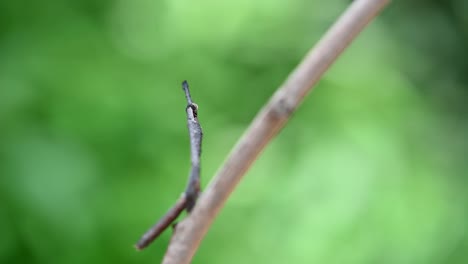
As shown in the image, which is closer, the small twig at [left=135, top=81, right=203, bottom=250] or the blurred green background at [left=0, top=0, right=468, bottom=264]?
the small twig at [left=135, top=81, right=203, bottom=250]

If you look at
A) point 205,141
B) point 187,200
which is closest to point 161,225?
point 187,200

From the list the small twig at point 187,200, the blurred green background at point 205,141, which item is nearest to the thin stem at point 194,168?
the small twig at point 187,200

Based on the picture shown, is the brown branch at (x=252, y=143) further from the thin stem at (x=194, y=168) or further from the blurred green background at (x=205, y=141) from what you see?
the blurred green background at (x=205, y=141)

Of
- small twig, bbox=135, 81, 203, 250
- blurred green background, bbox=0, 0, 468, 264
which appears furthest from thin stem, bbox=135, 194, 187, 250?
blurred green background, bbox=0, 0, 468, 264

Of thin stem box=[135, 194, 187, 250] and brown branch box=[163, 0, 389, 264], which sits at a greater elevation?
brown branch box=[163, 0, 389, 264]

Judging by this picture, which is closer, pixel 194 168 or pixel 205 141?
pixel 194 168

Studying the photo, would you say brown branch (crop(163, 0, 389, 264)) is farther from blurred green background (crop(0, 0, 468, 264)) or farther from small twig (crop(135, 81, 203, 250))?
blurred green background (crop(0, 0, 468, 264))

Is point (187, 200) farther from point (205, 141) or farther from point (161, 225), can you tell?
point (205, 141)
